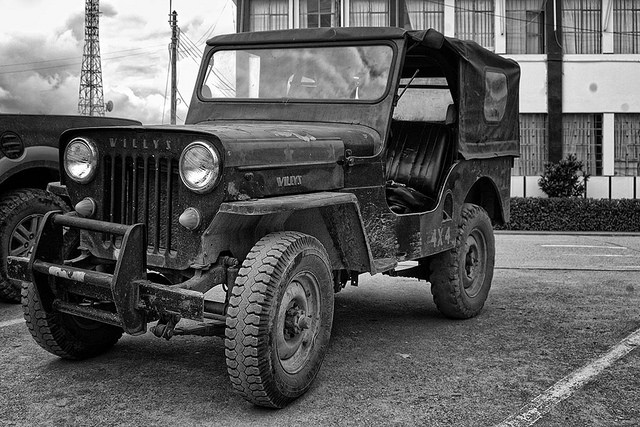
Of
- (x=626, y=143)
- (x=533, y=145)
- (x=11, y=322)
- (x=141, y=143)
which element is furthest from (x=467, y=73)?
(x=626, y=143)

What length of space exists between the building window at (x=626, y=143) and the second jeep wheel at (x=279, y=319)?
1868 centimetres

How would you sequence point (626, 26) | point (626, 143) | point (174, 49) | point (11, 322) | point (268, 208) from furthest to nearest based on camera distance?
point (174, 49) → point (626, 26) → point (626, 143) → point (11, 322) → point (268, 208)

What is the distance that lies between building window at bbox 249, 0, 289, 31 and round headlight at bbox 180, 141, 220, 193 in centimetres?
1949

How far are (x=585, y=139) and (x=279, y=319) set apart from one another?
19.1 metres

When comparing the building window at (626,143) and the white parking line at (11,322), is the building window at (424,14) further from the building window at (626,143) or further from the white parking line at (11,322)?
the white parking line at (11,322)

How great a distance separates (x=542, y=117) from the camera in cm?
2153

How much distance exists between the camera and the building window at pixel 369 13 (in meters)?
22.6

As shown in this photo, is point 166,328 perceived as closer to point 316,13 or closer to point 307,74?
point 307,74

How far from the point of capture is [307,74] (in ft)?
19.5

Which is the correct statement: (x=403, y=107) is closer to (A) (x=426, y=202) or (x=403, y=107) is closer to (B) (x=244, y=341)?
(A) (x=426, y=202)

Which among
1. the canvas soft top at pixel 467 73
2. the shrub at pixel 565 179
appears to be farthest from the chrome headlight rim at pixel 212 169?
the shrub at pixel 565 179

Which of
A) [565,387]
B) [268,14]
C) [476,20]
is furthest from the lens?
[268,14]

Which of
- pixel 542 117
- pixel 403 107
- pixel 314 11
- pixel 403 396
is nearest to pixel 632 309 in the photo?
pixel 403 107

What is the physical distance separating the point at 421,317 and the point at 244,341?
10.2 ft
